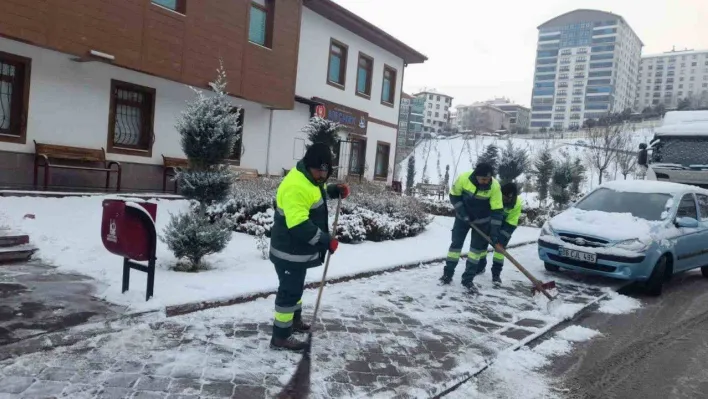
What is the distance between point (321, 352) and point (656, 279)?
6.10 m

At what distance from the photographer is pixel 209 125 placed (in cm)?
690

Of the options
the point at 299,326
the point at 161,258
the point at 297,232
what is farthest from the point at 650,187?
the point at 161,258

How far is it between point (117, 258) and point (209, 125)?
7.31 feet

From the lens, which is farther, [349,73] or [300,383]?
[349,73]

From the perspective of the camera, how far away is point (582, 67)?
120812 mm

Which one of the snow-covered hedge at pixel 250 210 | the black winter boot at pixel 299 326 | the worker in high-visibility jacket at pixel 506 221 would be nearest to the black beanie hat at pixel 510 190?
the worker in high-visibility jacket at pixel 506 221

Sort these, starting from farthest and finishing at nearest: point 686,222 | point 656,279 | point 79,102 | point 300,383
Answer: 1. point 79,102
2. point 686,222
3. point 656,279
4. point 300,383

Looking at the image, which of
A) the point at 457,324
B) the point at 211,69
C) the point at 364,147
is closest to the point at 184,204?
→ the point at 211,69

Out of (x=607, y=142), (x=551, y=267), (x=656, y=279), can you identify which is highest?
(x=607, y=142)

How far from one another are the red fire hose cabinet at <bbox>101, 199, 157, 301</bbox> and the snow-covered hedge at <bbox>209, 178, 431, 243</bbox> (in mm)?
3916

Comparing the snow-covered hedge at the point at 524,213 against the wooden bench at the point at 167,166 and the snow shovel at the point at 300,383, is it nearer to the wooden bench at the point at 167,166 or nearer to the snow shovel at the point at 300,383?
the wooden bench at the point at 167,166

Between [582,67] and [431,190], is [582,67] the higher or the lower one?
the higher one

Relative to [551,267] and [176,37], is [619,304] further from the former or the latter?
[176,37]

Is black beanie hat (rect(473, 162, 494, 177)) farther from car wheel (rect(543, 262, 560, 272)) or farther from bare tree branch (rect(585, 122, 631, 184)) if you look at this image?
bare tree branch (rect(585, 122, 631, 184))
